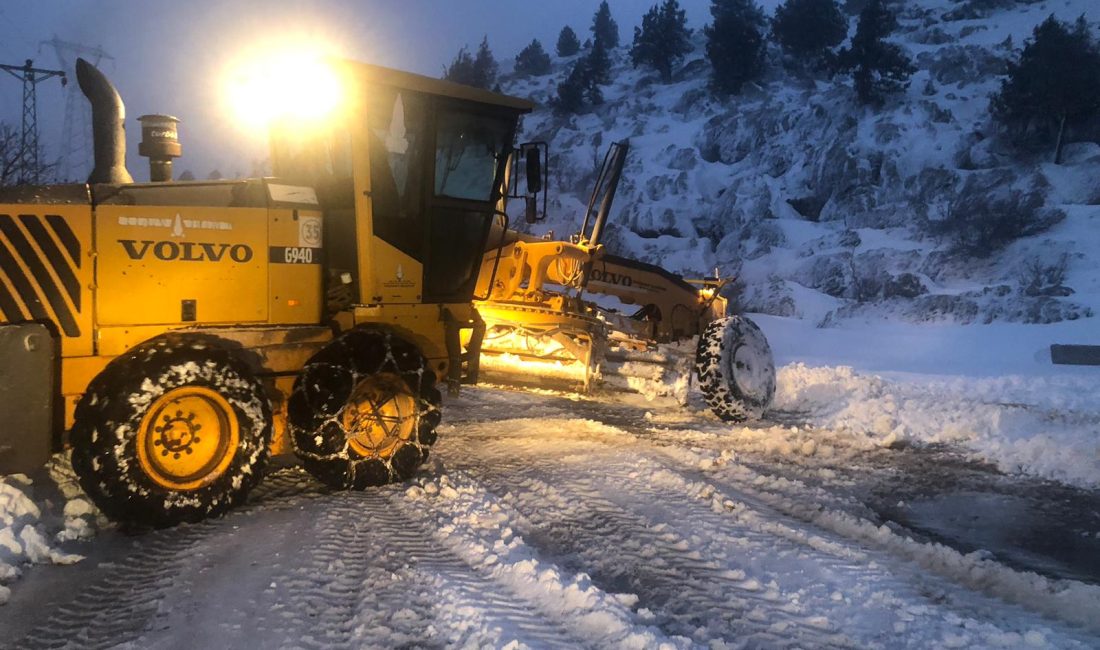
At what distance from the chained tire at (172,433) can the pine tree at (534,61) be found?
57.7 m

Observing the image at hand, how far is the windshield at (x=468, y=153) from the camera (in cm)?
637

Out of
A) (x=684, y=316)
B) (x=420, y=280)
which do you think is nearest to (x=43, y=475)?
(x=420, y=280)

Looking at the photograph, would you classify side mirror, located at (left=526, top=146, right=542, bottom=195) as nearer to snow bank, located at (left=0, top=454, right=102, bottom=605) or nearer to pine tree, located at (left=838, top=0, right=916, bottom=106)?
snow bank, located at (left=0, top=454, right=102, bottom=605)

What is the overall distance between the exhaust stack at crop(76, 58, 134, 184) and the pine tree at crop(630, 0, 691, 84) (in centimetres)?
4349

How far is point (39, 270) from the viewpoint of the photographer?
190 inches

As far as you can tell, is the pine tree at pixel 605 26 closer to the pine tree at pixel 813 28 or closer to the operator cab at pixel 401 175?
the pine tree at pixel 813 28

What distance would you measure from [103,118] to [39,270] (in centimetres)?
271

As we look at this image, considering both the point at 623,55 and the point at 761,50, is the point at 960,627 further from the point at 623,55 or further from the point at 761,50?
the point at 623,55

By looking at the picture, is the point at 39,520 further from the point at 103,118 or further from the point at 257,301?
the point at 103,118

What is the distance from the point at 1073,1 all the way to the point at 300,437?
47.5 m

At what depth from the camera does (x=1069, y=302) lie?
1903 centimetres

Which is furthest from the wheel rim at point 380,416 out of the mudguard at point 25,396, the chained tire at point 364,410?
the mudguard at point 25,396

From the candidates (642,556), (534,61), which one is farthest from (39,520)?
(534,61)

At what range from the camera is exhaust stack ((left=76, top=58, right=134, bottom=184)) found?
680cm
